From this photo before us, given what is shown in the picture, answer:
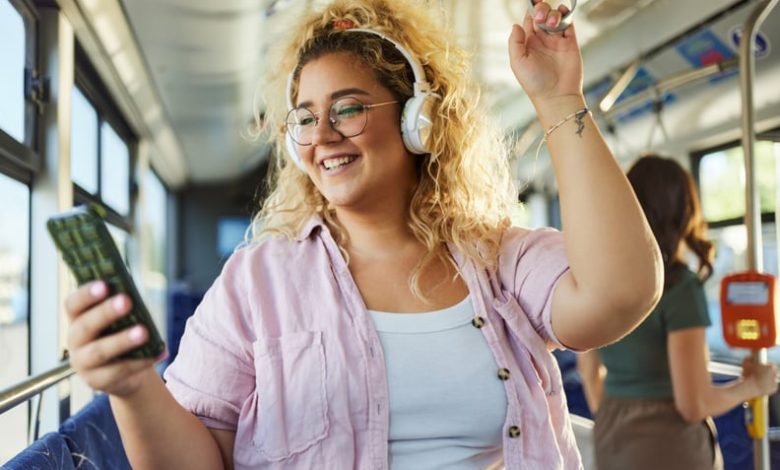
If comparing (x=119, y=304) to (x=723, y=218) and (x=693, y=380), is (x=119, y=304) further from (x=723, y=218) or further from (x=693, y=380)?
(x=723, y=218)

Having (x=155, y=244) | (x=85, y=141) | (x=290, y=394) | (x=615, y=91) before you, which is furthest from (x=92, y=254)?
(x=155, y=244)

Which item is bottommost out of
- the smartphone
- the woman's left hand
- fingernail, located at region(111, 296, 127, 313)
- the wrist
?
fingernail, located at region(111, 296, 127, 313)

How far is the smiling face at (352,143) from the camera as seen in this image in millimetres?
1312

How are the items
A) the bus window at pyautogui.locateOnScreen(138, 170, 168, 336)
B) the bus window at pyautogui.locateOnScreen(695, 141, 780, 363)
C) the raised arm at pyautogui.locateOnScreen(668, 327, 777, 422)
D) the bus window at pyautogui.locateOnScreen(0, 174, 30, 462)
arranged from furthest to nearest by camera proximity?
the bus window at pyautogui.locateOnScreen(138, 170, 168, 336) < the bus window at pyautogui.locateOnScreen(695, 141, 780, 363) < the bus window at pyautogui.locateOnScreen(0, 174, 30, 462) < the raised arm at pyautogui.locateOnScreen(668, 327, 777, 422)

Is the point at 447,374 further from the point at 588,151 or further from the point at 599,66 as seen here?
the point at 599,66

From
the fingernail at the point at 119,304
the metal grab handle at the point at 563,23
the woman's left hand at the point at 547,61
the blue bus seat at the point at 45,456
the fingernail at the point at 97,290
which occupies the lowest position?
the blue bus seat at the point at 45,456

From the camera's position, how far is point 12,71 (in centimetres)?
252

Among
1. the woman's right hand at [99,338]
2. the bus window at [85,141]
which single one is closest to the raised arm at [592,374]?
the woman's right hand at [99,338]

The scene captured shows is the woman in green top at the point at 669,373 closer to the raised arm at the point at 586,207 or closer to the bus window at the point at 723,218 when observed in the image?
the raised arm at the point at 586,207

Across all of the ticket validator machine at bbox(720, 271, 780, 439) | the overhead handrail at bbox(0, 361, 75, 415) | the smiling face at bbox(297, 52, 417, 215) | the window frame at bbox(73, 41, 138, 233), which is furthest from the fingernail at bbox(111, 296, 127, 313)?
the window frame at bbox(73, 41, 138, 233)

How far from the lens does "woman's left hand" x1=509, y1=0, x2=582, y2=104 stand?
3.84ft

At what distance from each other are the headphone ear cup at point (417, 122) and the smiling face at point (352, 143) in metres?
0.01

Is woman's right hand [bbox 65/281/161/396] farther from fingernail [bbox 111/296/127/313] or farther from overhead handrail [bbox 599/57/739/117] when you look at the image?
overhead handrail [bbox 599/57/739/117]

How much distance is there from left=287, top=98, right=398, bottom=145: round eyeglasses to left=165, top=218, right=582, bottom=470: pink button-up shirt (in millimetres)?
215
